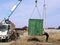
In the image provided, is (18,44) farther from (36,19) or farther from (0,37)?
(36,19)

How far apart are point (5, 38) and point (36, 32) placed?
5707 mm

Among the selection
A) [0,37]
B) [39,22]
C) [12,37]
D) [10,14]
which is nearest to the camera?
[0,37]

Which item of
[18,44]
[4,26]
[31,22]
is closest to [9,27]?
[4,26]

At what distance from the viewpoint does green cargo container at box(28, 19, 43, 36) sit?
40.6 metres

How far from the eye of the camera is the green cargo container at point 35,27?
40.6m

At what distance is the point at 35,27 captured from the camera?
136 ft

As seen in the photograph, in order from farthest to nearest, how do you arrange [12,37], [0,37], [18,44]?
[12,37]
[0,37]
[18,44]

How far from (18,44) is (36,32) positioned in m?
13.1

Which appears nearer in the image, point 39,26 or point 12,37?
point 39,26

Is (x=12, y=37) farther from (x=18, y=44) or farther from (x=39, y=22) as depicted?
(x=18, y=44)

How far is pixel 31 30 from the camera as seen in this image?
41.8 metres

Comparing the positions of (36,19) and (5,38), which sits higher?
(36,19)

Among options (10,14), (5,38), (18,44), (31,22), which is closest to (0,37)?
(5,38)

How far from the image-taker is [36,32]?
41594 mm
